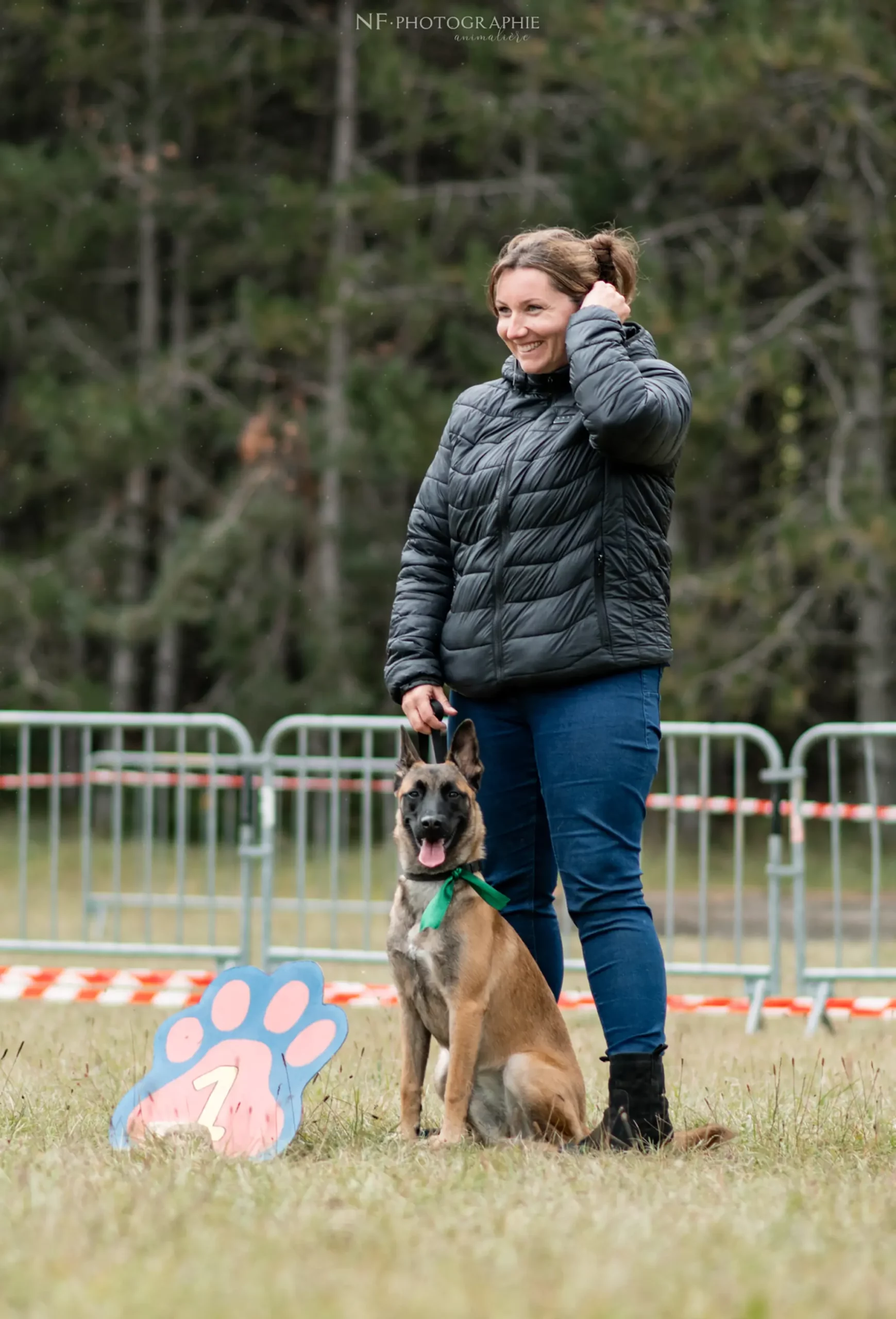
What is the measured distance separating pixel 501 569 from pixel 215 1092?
1.49 meters

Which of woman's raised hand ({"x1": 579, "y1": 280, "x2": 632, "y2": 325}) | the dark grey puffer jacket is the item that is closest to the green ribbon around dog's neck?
the dark grey puffer jacket

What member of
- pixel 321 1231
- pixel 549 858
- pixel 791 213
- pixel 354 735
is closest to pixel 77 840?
pixel 354 735

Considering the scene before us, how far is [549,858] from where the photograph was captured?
15.1 feet

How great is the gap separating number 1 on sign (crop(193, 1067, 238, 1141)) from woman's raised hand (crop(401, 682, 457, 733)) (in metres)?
0.99

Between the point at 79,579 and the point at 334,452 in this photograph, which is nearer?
the point at 334,452

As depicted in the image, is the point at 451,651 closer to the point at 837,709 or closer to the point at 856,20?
the point at 856,20

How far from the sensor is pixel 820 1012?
301 inches

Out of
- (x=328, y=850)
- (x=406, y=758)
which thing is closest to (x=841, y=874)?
(x=328, y=850)

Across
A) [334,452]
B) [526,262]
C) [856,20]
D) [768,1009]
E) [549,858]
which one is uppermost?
[856,20]

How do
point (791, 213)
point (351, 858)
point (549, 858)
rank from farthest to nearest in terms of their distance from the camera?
point (791, 213)
point (351, 858)
point (549, 858)

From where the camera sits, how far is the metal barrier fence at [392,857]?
821 cm

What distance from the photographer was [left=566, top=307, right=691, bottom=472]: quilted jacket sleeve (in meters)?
3.98

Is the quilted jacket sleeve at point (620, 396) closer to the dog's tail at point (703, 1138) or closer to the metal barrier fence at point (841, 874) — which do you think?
the dog's tail at point (703, 1138)

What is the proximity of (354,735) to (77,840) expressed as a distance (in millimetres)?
6223
